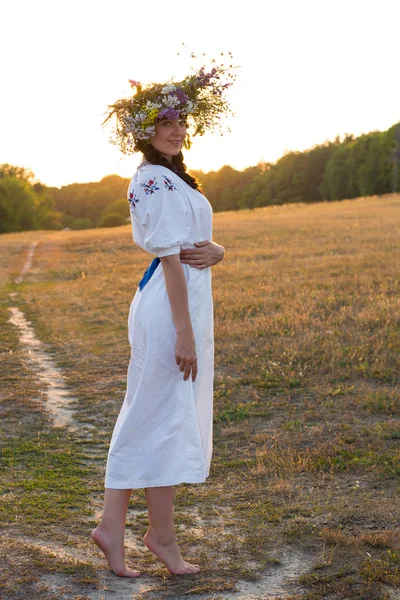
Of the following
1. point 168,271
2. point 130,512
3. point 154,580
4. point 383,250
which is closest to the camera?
point 168,271

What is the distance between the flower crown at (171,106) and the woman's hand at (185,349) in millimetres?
1001

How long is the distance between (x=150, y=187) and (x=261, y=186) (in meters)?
106

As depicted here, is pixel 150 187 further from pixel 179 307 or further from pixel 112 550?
pixel 112 550

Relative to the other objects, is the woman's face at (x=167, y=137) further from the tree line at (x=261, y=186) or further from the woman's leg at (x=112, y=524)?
the tree line at (x=261, y=186)

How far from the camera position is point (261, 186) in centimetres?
10762

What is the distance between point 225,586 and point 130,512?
1325 millimetres

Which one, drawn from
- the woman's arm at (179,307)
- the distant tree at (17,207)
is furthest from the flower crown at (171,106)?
the distant tree at (17,207)

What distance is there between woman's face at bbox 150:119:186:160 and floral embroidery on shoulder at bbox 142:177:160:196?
0.83 feet

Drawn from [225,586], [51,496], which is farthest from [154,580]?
[51,496]

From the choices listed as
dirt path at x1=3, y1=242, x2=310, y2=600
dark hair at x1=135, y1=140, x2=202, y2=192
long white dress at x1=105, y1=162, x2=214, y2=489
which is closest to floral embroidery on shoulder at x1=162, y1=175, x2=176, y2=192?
long white dress at x1=105, y1=162, x2=214, y2=489

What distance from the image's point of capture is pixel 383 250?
21.3 m

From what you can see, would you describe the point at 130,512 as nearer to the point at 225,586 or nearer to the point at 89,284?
the point at 225,586

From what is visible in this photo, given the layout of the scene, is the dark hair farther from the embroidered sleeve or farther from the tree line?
the tree line

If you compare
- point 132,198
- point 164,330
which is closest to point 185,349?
point 164,330
